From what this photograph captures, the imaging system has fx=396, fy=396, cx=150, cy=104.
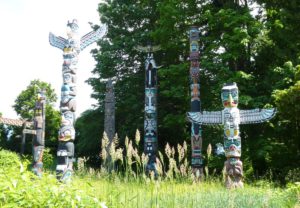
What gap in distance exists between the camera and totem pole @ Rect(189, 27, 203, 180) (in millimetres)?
12531

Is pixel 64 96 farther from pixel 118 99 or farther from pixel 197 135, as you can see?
pixel 118 99

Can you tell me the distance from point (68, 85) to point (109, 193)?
29.5 ft

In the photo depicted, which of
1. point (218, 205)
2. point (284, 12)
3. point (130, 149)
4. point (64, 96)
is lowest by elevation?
point (218, 205)

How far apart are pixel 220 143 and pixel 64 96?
6331 millimetres

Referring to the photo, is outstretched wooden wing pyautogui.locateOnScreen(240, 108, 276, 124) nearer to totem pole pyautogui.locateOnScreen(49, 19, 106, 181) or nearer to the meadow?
the meadow

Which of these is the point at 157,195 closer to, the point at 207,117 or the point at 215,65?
the point at 207,117

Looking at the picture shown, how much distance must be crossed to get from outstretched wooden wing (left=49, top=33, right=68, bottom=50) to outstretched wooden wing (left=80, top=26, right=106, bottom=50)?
57 cm

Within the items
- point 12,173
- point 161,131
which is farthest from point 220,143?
point 12,173

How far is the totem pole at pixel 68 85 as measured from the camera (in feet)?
38.4

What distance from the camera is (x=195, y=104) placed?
1328 centimetres

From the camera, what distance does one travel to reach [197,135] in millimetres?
12859

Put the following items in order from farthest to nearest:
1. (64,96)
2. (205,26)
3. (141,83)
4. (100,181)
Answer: (141,83) → (205,26) → (64,96) → (100,181)

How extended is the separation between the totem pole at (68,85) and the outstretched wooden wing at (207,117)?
371 centimetres

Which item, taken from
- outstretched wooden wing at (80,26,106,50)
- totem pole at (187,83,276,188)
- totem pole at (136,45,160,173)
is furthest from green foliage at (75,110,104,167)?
totem pole at (187,83,276,188)
